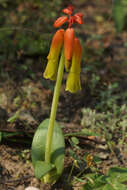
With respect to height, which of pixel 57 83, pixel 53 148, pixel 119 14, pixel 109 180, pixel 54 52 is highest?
pixel 119 14

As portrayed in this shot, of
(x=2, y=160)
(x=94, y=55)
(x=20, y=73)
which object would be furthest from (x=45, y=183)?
(x=94, y=55)

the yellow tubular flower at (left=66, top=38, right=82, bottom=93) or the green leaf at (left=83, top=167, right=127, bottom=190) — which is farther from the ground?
the yellow tubular flower at (left=66, top=38, right=82, bottom=93)

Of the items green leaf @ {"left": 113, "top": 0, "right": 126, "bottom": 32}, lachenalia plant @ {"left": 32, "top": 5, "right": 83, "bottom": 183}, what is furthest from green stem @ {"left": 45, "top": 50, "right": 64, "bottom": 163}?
green leaf @ {"left": 113, "top": 0, "right": 126, "bottom": 32}

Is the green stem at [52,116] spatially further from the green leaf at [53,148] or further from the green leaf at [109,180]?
the green leaf at [109,180]

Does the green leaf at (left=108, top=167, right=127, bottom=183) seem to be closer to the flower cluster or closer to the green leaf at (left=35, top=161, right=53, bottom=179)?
the green leaf at (left=35, top=161, right=53, bottom=179)

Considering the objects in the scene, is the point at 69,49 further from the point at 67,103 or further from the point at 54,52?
→ the point at 67,103

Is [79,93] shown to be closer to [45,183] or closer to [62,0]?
[45,183]

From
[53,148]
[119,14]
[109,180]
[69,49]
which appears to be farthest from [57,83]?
[119,14]

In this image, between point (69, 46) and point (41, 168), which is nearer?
point (69, 46)
